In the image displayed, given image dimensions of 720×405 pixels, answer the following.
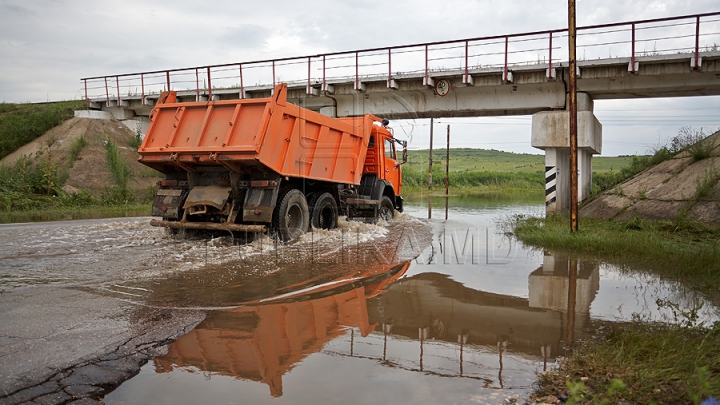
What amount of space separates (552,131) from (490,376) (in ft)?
49.7

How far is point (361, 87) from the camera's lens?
66.3 feet

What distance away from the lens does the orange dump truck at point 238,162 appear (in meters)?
10.0

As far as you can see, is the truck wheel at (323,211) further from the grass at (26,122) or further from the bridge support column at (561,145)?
the grass at (26,122)

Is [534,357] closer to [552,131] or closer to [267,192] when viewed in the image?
[267,192]

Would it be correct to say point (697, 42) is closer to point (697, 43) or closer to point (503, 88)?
point (697, 43)

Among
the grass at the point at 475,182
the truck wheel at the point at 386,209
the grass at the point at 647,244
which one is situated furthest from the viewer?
the grass at the point at 475,182

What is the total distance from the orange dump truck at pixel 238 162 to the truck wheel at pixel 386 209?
3.56 meters

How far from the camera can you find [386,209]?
15836 mm

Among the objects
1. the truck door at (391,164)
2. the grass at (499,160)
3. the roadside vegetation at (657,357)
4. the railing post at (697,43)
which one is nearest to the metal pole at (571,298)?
the roadside vegetation at (657,357)

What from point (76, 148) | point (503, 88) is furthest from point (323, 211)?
point (76, 148)

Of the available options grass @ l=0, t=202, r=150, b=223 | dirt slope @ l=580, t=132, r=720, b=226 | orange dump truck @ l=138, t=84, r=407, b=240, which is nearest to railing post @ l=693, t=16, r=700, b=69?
dirt slope @ l=580, t=132, r=720, b=226

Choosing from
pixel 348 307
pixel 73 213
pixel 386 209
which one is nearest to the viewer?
pixel 348 307

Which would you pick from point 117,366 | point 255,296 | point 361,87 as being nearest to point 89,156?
point 361,87

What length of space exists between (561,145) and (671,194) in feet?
14.0
